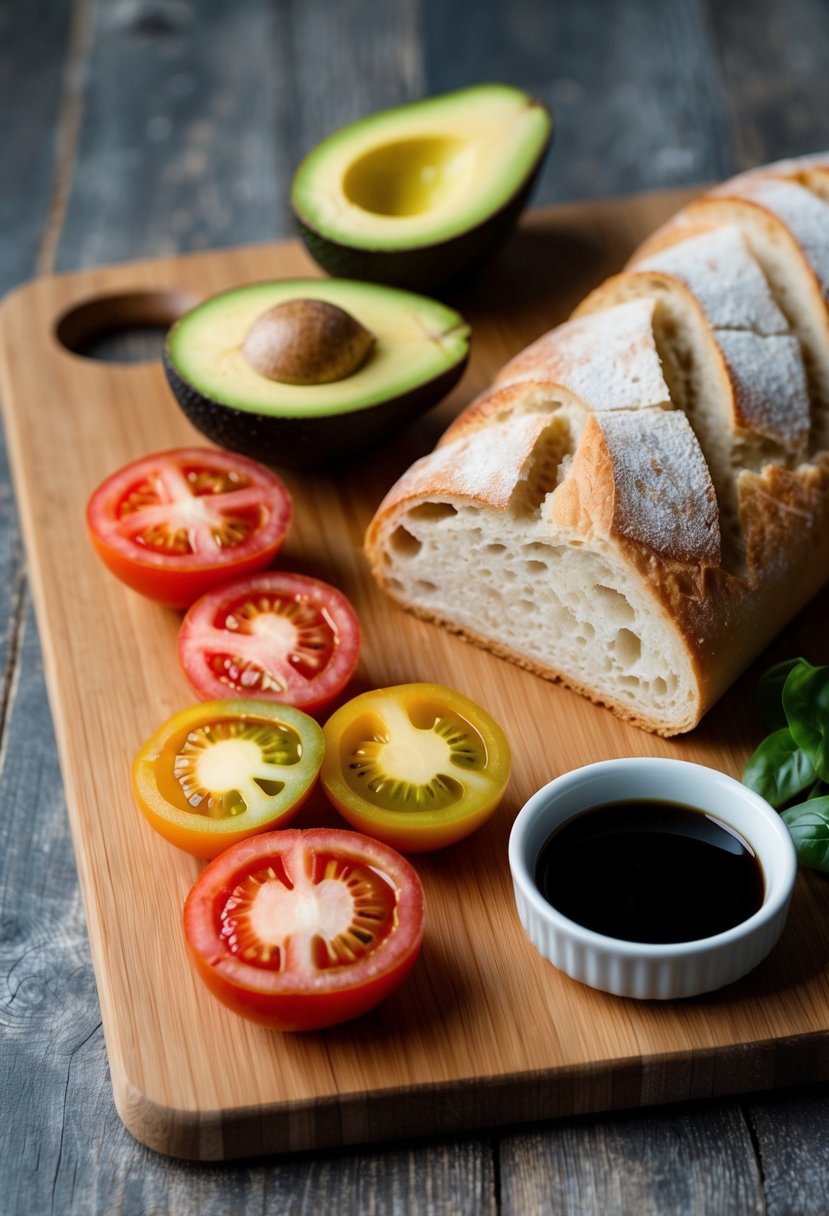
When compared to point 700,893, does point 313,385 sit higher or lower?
higher

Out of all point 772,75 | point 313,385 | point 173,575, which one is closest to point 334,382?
point 313,385

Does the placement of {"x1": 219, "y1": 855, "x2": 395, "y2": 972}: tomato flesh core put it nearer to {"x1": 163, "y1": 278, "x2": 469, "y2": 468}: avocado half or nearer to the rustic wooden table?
the rustic wooden table

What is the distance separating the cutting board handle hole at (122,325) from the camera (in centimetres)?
414

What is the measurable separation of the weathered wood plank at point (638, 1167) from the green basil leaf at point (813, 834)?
1.46 ft

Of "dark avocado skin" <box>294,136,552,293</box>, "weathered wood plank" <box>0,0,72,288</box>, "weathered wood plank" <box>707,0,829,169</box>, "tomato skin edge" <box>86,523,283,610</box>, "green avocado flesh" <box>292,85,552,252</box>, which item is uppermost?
"green avocado flesh" <box>292,85,552,252</box>

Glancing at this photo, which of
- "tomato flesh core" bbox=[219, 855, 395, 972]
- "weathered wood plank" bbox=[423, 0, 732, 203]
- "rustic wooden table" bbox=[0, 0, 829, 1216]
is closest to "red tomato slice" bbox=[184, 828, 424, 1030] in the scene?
"tomato flesh core" bbox=[219, 855, 395, 972]

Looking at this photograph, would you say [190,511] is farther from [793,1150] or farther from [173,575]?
[793,1150]

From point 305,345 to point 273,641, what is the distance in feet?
2.35

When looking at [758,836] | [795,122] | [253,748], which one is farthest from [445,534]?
[795,122]

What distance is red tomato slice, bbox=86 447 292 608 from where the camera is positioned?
123 inches

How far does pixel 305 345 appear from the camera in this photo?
331cm

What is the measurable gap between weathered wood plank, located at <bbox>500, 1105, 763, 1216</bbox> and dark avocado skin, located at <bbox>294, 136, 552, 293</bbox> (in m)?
2.13

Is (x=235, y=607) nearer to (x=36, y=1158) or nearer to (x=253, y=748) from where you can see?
(x=253, y=748)

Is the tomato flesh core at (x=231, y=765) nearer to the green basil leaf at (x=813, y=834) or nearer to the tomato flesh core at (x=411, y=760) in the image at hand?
the tomato flesh core at (x=411, y=760)
